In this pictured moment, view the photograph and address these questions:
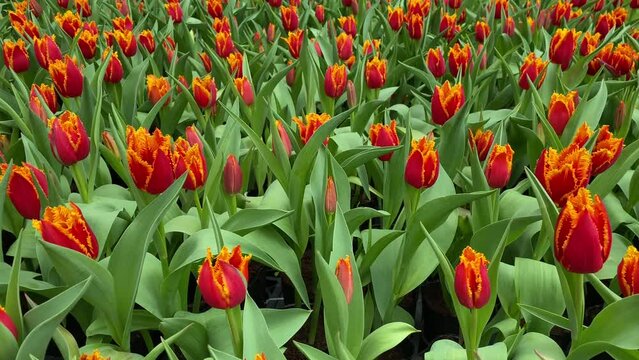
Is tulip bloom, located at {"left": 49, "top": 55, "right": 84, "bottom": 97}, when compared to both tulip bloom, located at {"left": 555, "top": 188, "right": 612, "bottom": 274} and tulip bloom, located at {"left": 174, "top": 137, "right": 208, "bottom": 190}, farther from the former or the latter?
tulip bloom, located at {"left": 555, "top": 188, "right": 612, "bottom": 274}

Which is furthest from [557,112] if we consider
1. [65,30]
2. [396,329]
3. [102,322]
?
[65,30]

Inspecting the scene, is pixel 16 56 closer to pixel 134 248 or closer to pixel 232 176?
pixel 232 176

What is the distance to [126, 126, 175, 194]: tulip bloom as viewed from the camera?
1.00 metres

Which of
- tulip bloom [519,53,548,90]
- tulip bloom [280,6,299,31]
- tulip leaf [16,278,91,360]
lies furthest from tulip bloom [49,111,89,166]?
tulip bloom [280,6,299,31]

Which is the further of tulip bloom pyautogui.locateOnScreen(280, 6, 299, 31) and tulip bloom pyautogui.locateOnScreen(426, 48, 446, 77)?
tulip bloom pyautogui.locateOnScreen(280, 6, 299, 31)

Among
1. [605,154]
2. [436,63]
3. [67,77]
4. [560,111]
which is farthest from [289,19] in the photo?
[605,154]

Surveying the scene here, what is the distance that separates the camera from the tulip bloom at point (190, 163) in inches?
41.0

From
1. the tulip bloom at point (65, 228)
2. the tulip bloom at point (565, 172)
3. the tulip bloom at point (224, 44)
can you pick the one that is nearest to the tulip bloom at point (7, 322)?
the tulip bloom at point (65, 228)

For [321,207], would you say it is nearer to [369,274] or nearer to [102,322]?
[369,274]

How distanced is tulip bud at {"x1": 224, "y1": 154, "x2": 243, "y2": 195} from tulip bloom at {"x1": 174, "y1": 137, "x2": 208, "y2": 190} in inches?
4.7

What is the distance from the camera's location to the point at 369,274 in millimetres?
1282

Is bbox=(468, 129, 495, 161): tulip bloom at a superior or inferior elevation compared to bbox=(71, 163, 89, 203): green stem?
inferior

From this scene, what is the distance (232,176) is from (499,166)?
0.49 metres

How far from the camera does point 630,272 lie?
2.81 ft
